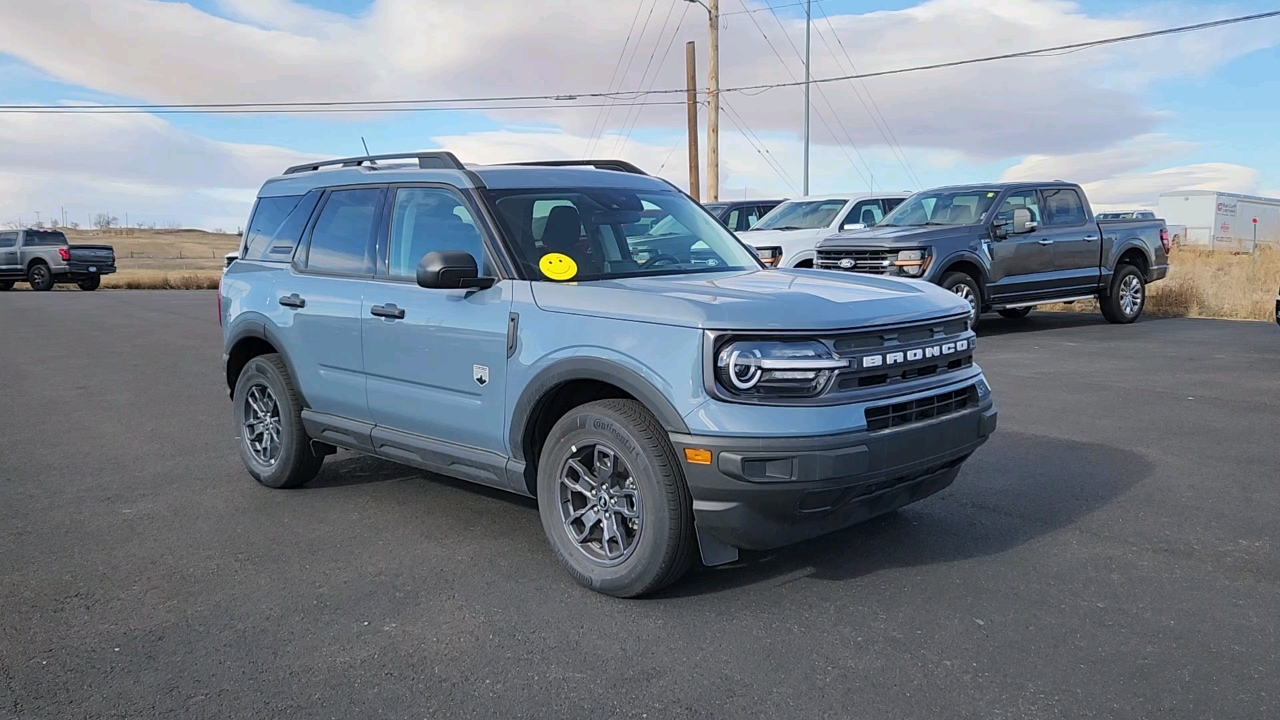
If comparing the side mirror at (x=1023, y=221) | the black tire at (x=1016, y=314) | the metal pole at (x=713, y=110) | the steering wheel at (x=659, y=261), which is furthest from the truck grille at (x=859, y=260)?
the metal pole at (x=713, y=110)

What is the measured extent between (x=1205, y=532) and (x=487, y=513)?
359 centimetres

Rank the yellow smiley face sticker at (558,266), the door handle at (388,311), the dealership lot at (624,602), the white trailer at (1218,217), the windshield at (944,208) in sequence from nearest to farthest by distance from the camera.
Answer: the dealership lot at (624,602) < the yellow smiley face sticker at (558,266) < the door handle at (388,311) < the windshield at (944,208) < the white trailer at (1218,217)

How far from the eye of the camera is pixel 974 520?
5109mm

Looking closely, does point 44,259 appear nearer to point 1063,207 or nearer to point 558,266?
point 1063,207

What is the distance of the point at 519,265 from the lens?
462cm

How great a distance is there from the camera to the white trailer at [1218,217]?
5688 centimetres

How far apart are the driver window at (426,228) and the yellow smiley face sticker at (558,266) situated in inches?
12.5

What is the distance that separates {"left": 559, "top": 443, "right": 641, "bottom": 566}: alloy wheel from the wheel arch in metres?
0.24

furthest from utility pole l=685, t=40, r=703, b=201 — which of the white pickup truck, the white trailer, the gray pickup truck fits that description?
the white trailer

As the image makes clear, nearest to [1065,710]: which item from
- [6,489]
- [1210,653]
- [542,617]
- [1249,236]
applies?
[1210,653]

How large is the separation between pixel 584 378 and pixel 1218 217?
62899mm

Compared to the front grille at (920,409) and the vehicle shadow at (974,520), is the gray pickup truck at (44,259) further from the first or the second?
the front grille at (920,409)

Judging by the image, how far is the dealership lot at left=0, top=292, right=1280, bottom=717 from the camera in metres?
3.32

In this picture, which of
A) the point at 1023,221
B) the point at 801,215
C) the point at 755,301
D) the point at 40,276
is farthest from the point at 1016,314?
the point at 40,276
